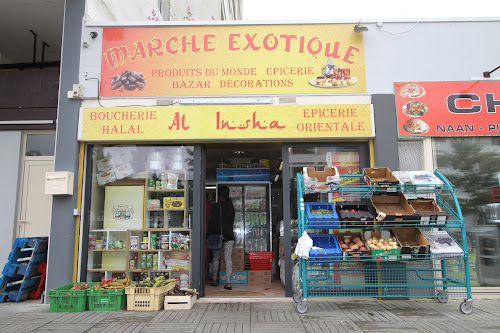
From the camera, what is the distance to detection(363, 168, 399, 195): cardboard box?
5328 millimetres

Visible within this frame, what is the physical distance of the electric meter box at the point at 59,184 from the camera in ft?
20.3

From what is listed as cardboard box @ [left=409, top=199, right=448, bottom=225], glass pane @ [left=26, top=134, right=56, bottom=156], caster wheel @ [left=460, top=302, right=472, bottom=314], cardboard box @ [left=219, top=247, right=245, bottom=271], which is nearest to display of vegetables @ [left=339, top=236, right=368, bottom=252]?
cardboard box @ [left=409, top=199, right=448, bottom=225]

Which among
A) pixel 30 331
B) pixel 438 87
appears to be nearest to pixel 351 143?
pixel 438 87

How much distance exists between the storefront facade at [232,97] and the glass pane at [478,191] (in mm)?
760

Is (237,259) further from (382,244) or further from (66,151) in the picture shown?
(66,151)

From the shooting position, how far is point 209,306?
19.1 feet

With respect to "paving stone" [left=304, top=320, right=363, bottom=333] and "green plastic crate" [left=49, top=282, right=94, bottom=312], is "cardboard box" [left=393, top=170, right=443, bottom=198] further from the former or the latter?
"green plastic crate" [left=49, top=282, right=94, bottom=312]

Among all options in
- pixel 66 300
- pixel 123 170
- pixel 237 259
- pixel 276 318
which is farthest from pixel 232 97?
pixel 66 300

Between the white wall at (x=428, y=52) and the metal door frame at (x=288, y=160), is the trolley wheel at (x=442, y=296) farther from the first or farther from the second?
the white wall at (x=428, y=52)

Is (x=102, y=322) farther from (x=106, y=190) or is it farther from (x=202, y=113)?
(x=202, y=113)

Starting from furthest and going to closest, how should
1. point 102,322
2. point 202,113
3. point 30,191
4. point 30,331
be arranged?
1. point 30,191
2. point 202,113
3. point 102,322
4. point 30,331

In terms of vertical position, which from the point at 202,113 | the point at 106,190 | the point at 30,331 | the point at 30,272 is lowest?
the point at 30,331

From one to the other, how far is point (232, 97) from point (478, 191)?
4.52 meters

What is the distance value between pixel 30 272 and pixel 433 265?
22.2 feet
